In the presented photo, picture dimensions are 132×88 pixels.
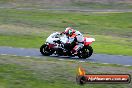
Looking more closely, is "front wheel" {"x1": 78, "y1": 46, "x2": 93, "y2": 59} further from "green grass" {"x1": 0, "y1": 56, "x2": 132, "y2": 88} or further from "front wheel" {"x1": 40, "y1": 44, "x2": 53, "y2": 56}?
"green grass" {"x1": 0, "y1": 56, "x2": 132, "y2": 88}

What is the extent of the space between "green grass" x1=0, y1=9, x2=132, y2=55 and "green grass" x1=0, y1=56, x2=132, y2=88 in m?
8.47

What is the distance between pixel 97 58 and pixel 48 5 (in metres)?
45.7

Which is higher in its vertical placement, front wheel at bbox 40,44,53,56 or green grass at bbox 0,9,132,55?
front wheel at bbox 40,44,53,56

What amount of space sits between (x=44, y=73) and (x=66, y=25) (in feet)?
100

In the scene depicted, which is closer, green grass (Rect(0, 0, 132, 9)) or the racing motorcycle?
the racing motorcycle

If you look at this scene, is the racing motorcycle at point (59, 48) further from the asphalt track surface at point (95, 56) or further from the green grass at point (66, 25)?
the green grass at point (66, 25)

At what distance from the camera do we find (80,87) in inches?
603

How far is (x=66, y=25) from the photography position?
4803 cm

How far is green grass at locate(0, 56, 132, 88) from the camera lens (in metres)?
15.6

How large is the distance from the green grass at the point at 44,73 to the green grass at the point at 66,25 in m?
8.47

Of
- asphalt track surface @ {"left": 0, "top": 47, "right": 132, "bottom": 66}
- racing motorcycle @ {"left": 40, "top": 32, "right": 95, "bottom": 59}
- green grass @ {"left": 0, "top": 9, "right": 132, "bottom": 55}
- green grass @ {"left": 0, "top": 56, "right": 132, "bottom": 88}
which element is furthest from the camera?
green grass @ {"left": 0, "top": 9, "right": 132, "bottom": 55}

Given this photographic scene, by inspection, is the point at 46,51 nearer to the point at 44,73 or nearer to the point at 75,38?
the point at 75,38

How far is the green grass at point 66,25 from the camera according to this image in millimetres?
32312

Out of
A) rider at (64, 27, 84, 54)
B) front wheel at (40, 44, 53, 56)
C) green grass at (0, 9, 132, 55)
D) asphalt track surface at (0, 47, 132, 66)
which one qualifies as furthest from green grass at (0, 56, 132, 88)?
green grass at (0, 9, 132, 55)
